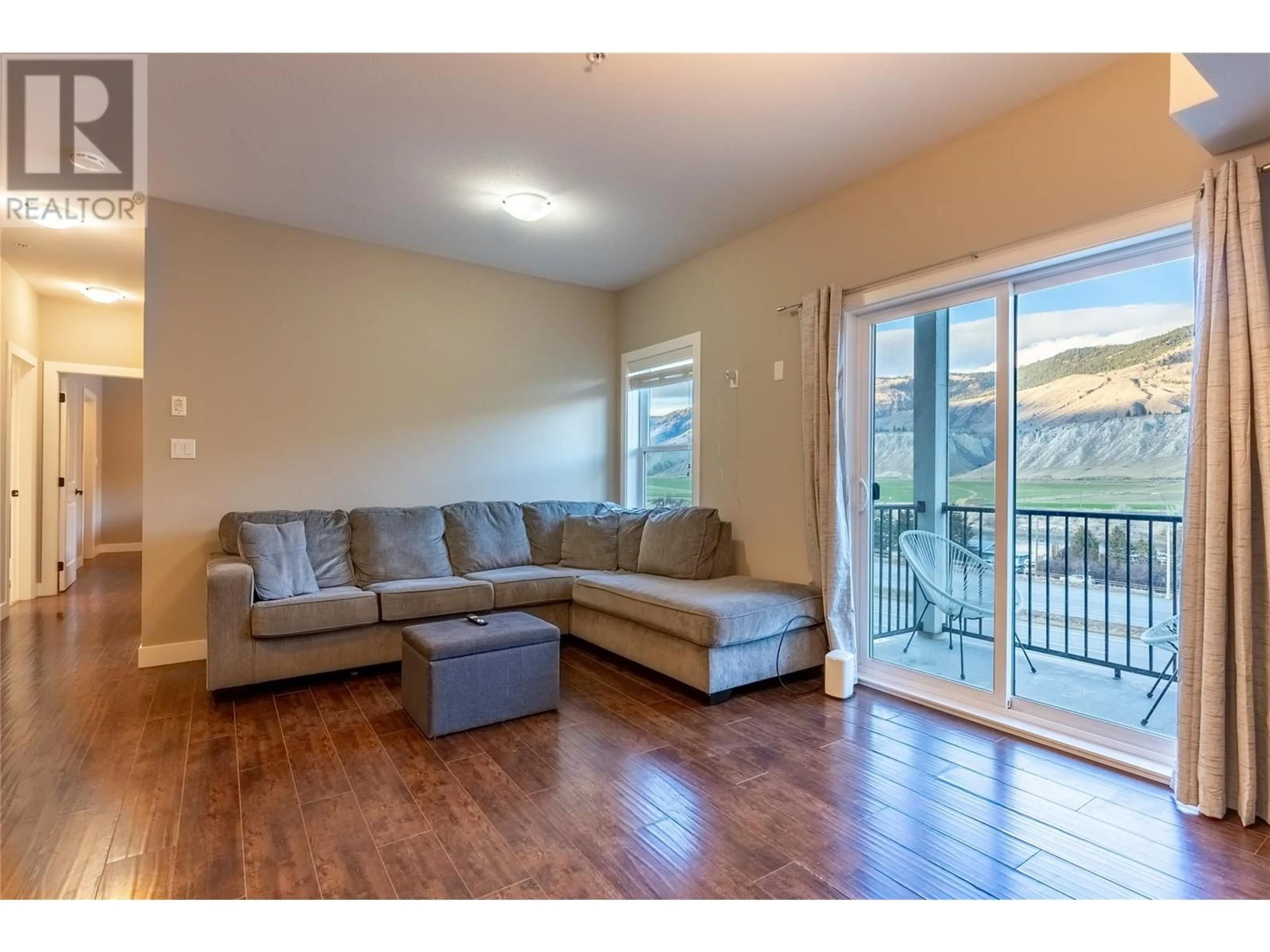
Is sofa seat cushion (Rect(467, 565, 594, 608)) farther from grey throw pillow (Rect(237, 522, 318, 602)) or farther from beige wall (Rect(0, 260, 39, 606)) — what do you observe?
beige wall (Rect(0, 260, 39, 606))

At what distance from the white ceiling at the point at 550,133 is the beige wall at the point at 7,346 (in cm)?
82

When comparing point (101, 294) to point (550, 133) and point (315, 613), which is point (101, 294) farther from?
point (550, 133)

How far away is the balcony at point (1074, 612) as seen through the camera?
279 centimetres

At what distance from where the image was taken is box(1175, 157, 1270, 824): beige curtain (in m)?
1.91

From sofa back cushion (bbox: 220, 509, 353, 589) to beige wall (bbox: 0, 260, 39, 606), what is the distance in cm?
234

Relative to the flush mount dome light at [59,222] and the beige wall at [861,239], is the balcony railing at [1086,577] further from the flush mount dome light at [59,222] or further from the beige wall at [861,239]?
the flush mount dome light at [59,222]

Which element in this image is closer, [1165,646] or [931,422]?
[1165,646]

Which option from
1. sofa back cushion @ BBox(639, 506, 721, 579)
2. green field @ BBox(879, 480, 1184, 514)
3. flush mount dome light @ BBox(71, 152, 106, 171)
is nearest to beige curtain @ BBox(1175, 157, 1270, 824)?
green field @ BBox(879, 480, 1184, 514)

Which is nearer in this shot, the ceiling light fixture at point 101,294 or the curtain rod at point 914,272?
the curtain rod at point 914,272

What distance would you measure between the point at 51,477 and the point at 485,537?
14.5 ft

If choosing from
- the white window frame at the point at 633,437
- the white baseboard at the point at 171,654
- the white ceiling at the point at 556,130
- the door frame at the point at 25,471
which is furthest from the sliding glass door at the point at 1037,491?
the door frame at the point at 25,471

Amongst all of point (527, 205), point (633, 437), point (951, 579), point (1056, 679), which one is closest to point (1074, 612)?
point (1056, 679)

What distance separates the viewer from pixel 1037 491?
2818 mm

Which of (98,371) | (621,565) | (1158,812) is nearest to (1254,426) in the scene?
(1158,812)
